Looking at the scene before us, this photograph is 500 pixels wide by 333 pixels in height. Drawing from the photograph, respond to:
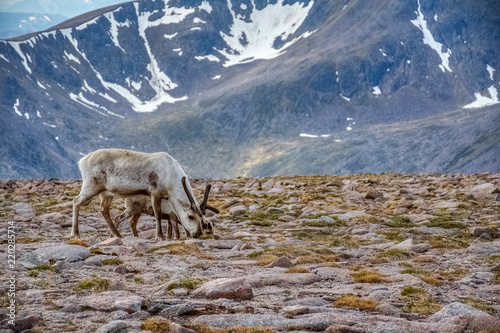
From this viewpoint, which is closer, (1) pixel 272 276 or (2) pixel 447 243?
(1) pixel 272 276

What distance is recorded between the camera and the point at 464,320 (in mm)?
6051

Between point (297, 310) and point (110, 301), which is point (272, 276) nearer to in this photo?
point (297, 310)

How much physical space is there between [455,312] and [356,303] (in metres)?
1.25

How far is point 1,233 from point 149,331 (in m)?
10.7

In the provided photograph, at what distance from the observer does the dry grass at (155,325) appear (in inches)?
225

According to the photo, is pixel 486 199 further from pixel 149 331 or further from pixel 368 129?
pixel 368 129

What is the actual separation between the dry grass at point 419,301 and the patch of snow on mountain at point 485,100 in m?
198

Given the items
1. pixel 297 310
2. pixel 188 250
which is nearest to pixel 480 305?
pixel 297 310

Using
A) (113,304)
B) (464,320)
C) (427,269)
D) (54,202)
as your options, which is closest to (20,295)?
(113,304)

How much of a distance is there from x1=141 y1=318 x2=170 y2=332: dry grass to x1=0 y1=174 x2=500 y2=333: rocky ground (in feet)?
0.04

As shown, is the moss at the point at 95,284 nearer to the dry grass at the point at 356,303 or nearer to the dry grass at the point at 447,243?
the dry grass at the point at 356,303

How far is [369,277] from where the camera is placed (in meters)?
8.56

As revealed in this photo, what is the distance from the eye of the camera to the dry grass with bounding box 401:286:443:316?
22.2 feet

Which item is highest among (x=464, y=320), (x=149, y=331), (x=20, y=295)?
(x=20, y=295)
